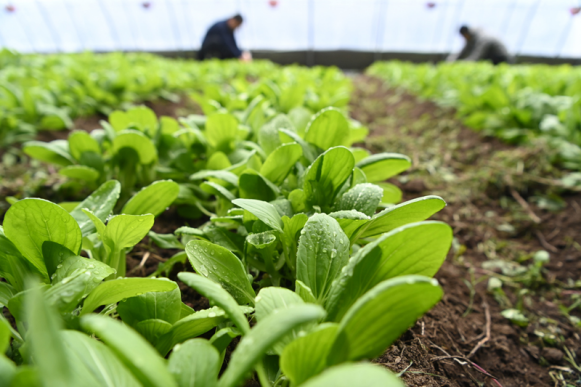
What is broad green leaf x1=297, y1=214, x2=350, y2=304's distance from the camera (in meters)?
0.65

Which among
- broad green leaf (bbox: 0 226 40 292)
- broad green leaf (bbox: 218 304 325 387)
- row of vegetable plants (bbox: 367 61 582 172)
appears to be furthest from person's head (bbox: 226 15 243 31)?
broad green leaf (bbox: 218 304 325 387)

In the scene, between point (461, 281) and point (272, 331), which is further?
point (461, 281)

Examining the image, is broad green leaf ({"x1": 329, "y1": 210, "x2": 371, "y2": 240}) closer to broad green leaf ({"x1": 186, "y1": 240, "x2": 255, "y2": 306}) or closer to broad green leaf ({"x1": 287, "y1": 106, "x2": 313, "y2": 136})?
broad green leaf ({"x1": 186, "y1": 240, "x2": 255, "y2": 306})

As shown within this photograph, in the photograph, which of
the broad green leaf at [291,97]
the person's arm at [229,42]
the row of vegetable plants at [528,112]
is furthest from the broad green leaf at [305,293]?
the person's arm at [229,42]

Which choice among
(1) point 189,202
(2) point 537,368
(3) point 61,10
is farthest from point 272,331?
(3) point 61,10

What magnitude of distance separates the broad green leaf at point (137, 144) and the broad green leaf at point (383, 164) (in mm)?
733

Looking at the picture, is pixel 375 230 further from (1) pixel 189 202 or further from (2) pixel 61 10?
(2) pixel 61 10

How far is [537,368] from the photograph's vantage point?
3.47 feet

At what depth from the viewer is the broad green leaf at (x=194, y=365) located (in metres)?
0.44

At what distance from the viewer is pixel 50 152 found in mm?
1267

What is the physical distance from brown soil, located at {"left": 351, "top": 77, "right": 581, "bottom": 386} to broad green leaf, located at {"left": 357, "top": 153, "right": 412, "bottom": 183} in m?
0.43

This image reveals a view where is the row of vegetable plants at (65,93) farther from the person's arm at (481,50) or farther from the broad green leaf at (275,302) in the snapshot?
the person's arm at (481,50)

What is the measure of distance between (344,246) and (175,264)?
0.58m

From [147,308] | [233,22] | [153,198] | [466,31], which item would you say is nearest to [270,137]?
[153,198]
